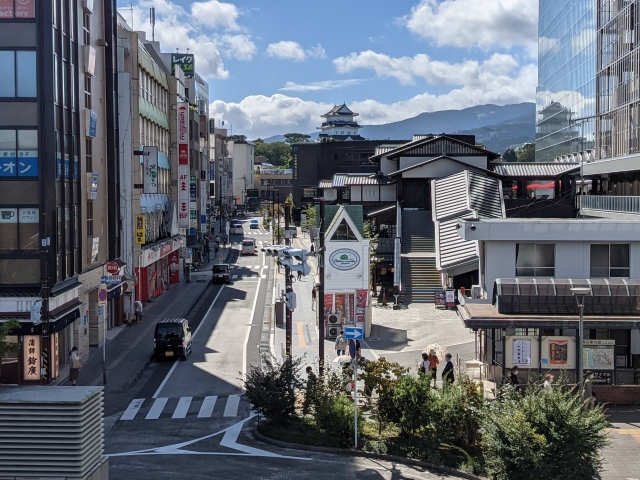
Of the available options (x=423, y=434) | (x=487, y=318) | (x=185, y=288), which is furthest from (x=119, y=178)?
(x=423, y=434)

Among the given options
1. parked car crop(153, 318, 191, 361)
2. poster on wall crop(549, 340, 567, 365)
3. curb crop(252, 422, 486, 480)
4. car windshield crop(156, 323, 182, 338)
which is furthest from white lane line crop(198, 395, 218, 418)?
poster on wall crop(549, 340, 567, 365)

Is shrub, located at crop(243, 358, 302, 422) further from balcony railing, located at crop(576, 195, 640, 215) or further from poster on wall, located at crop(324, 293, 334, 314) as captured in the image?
balcony railing, located at crop(576, 195, 640, 215)

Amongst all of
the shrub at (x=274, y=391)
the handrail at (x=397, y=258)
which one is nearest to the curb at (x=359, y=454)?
the shrub at (x=274, y=391)

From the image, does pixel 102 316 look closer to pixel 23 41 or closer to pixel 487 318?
pixel 23 41

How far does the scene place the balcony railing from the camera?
140 feet

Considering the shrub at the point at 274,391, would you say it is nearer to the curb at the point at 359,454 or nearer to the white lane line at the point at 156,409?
the curb at the point at 359,454

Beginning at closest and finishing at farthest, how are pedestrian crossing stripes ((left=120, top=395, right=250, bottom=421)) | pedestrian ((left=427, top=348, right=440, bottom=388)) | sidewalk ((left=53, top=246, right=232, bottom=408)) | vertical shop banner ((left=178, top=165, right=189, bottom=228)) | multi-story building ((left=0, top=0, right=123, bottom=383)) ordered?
pedestrian crossing stripes ((left=120, top=395, right=250, bottom=421))
pedestrian ((left=427, top=348, right=440, bottom=388))
multi-story building ((left=0, top=0, right=123, bottom=383))
sidewalk ((left=53, top=246, right=232, bottom=408))
vertical shop banner ((left=178, top=165, right=189, bottom=228))

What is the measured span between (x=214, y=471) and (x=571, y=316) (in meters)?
12.7

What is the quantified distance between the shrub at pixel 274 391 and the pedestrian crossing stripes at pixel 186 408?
11.9ft

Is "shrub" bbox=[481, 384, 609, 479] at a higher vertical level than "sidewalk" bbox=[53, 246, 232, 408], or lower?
higher

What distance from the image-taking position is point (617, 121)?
52500 millimetres

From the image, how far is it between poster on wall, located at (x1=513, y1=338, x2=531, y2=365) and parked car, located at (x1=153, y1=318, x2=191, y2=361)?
618 inches

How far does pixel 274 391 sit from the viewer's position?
22.8 meters

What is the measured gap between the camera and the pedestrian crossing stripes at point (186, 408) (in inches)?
1048
